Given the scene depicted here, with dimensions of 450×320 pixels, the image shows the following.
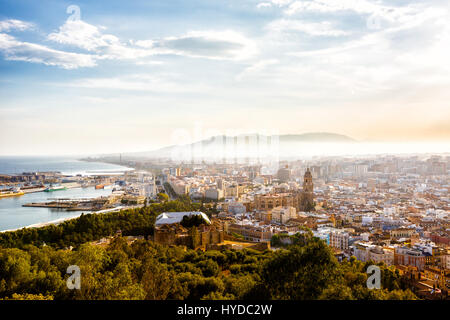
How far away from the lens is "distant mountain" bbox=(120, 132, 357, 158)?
8.60 metres

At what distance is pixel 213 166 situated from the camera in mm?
17594

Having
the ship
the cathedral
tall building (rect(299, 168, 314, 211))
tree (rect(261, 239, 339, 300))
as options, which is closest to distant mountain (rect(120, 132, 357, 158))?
tall building (rect(299, 168, 314, 211))

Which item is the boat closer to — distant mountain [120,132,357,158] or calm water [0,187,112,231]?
calm water [0,187,112,231]

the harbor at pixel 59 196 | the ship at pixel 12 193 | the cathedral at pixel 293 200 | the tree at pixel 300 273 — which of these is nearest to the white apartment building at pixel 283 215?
the cathedral at pixel 293 200

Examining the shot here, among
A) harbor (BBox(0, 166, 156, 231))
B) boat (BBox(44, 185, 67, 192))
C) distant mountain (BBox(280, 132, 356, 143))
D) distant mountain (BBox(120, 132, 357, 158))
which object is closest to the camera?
distant mountain (BBox(120, 132, 357, 158))

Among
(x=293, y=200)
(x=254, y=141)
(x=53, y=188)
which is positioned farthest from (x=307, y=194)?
(x=53, y=188)

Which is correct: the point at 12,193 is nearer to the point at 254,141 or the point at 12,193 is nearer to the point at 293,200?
the point at 254,141

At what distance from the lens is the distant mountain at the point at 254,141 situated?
8.60 m

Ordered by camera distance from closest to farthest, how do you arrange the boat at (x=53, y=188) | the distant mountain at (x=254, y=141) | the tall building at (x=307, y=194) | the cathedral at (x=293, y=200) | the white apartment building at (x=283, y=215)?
the distant mountain at (x=254, y=141), the white apartment building at (x=283, y=215), the cathedral at (x=293, y=200), the tall building at (x=307, y=194), the boat at (x=53, y=188)

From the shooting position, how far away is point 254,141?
11.6 metres

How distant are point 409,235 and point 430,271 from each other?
354cm

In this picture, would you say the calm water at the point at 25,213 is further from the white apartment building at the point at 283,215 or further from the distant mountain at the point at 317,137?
the distant mountain at the point at 317,137
